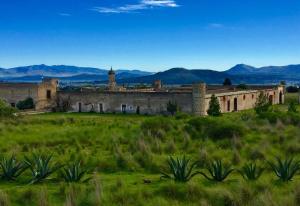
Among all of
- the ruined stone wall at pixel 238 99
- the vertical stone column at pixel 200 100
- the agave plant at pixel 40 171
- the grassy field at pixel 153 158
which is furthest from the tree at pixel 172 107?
the agave plant at pixel 40 171

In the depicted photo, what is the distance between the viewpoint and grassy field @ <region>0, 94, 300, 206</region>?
10336mm

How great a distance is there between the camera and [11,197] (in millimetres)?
10781

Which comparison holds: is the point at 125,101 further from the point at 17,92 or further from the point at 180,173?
the point at 180,173

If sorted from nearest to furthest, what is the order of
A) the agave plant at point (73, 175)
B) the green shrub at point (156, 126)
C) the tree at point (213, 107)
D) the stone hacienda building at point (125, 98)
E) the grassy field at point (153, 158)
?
the grassy field at point (153, 158)
the agave plant at point (73, 175)
the green shrub at point (156, 126)
the tree at point (213, 107)
the stone hacienda building at point (125, 98)

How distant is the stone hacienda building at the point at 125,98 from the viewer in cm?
4131

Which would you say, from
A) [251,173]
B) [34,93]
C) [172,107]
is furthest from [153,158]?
[34,93]

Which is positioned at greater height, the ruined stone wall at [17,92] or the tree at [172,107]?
the ruined stone wall at [17,92]

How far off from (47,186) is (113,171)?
2.52m

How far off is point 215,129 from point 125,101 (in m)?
24.3

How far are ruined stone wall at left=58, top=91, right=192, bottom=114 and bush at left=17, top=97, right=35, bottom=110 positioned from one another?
8.62 ft

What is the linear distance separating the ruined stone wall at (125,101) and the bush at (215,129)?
62.4 ft

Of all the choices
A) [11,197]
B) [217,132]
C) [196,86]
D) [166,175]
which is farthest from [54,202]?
[196,86]

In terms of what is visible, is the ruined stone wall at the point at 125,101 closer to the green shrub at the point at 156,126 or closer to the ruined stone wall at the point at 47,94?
the ruined stone wall at the point at 47,94

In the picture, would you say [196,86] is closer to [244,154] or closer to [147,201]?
[244,154]
